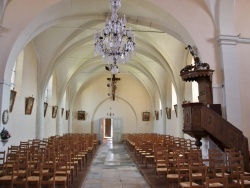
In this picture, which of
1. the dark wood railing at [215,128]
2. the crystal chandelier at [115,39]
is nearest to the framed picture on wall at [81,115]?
the crystal chandelier at [115,39]

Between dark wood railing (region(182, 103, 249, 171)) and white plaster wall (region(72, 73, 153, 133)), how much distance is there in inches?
717

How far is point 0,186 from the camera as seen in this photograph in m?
6.43

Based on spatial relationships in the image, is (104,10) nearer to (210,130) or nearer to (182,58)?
(182,58)

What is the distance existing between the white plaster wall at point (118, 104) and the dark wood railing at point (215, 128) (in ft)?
59.7

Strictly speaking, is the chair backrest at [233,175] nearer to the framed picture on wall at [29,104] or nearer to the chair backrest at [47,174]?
the chair backrest at [47,174]

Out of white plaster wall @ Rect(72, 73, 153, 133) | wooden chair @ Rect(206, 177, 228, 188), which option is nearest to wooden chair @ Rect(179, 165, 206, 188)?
wooden chair @ Rect(206, 177, 228, 188)

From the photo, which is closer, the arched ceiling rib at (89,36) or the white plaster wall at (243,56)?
the white plaster wall at (243,56)

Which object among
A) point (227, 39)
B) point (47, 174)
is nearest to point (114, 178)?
point (47, 174)

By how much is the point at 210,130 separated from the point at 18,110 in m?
9.27

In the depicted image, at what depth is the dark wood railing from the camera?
7820 millimetres

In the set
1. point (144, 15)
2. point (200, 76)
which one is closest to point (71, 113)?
point (144, 15)

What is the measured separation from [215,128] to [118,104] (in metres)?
18.7

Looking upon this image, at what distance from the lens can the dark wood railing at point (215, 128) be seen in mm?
7820

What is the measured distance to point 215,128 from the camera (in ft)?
25.8
